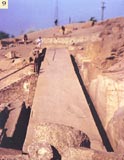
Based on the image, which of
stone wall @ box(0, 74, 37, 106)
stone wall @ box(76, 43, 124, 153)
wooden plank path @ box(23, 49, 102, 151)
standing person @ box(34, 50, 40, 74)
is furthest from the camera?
standing person @ box(34, 50, 40, 74)

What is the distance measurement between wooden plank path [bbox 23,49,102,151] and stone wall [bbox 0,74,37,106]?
460 mm

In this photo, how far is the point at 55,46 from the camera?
2111 centimetres

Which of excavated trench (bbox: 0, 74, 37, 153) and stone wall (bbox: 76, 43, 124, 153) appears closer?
stone wall (bbox: 76, 43, 124, 153)

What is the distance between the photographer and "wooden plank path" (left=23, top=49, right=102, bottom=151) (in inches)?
365

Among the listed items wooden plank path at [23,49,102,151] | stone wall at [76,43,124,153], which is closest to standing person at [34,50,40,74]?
wooden plank path at [23,49,102,151]

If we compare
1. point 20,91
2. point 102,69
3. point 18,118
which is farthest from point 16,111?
point 102,69

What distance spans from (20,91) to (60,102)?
3021 millimetres

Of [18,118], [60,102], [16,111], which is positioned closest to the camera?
[18,118]

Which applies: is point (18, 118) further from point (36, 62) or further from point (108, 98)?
point (36, 62)

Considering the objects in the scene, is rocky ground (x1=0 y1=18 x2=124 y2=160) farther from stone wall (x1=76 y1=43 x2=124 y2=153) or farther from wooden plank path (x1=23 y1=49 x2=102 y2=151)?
wooden plank path (x1=23 y1=49 x2=102 y2=151)

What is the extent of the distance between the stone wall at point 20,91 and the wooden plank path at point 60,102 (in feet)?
1.51

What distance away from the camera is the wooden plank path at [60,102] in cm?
928

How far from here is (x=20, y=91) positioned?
1383cm

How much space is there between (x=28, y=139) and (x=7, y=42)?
18.9 m
